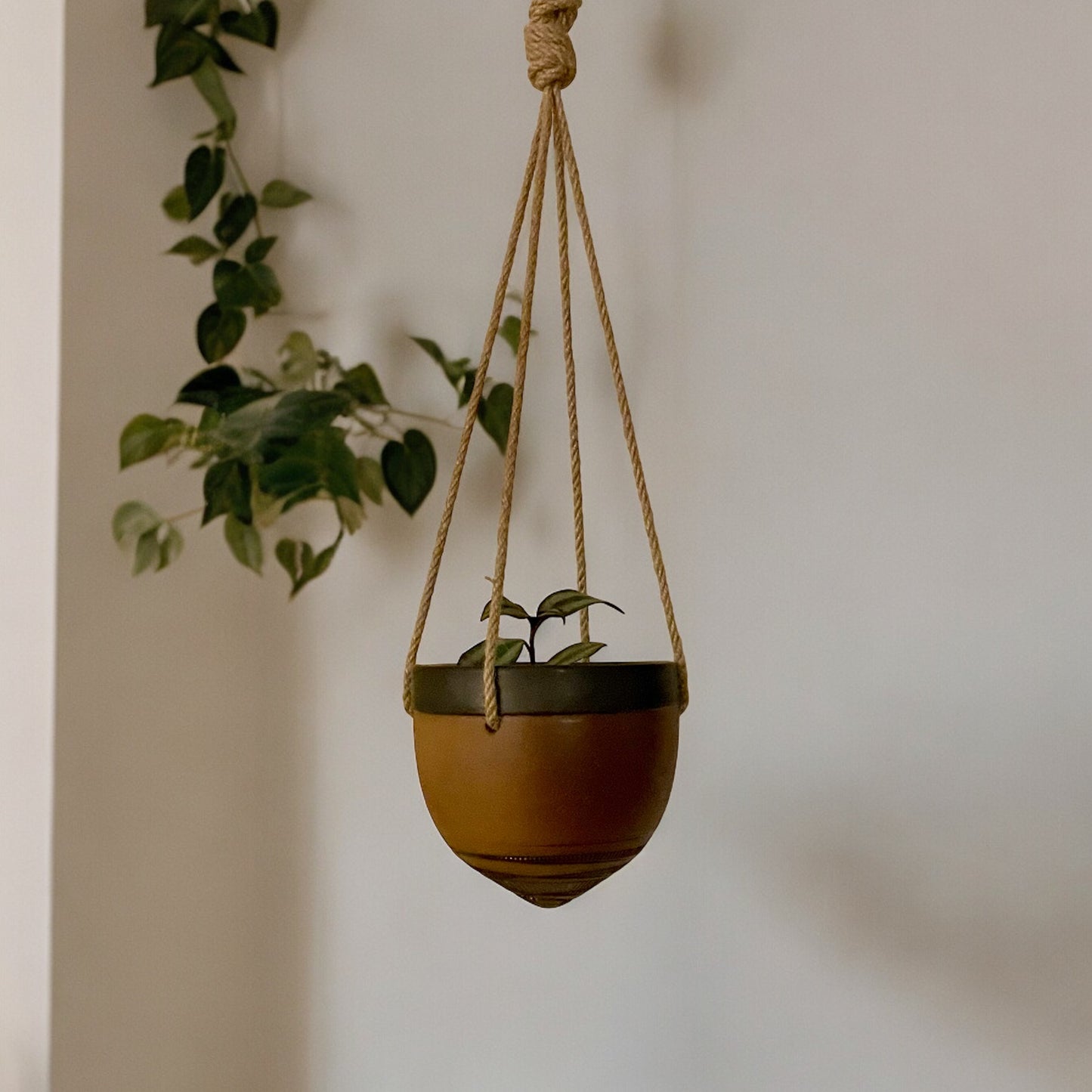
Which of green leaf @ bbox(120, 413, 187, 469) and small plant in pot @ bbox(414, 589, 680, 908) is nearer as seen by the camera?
small plant in pot @ bbox(414, 589, 680, 908)

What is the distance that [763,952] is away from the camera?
1.10 m

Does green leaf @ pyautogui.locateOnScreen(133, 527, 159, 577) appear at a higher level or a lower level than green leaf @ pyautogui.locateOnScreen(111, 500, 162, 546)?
lower

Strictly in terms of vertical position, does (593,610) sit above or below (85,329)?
below

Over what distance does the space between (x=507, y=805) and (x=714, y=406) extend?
0.50 metres

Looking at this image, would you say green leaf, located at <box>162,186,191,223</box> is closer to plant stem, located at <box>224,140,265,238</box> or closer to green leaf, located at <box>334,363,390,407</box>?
plant stem, located at <box>224,140,265,238</box>

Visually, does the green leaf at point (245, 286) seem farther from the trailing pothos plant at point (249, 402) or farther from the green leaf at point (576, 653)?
the green leaf at point (576, 653)

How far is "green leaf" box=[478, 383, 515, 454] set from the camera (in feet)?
4.16

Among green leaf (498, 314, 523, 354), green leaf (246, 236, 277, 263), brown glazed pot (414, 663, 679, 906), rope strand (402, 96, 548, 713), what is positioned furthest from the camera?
green leaf (246, 236, 277, 263)

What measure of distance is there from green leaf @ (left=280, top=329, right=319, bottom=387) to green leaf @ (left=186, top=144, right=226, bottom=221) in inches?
7.2

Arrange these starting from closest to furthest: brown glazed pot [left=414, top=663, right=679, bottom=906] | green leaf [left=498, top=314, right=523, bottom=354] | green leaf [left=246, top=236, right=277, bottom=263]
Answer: brown glazed pot [left=414, top=663, right=679, bottom=906], green leaf [left=498, top=314, right=523, bottom=354], green leaf [left=246, top=236, right=277, bottom=263]

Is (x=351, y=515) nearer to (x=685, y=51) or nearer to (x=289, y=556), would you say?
(x=289, y=556)

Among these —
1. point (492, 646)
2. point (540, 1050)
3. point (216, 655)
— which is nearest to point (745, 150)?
point (492, 646)

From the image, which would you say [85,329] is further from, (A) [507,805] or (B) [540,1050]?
(B) [540,1050]

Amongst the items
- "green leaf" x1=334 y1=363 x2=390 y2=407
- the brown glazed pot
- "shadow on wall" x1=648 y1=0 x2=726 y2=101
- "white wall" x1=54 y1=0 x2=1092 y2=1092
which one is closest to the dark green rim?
the brown glazed pot
